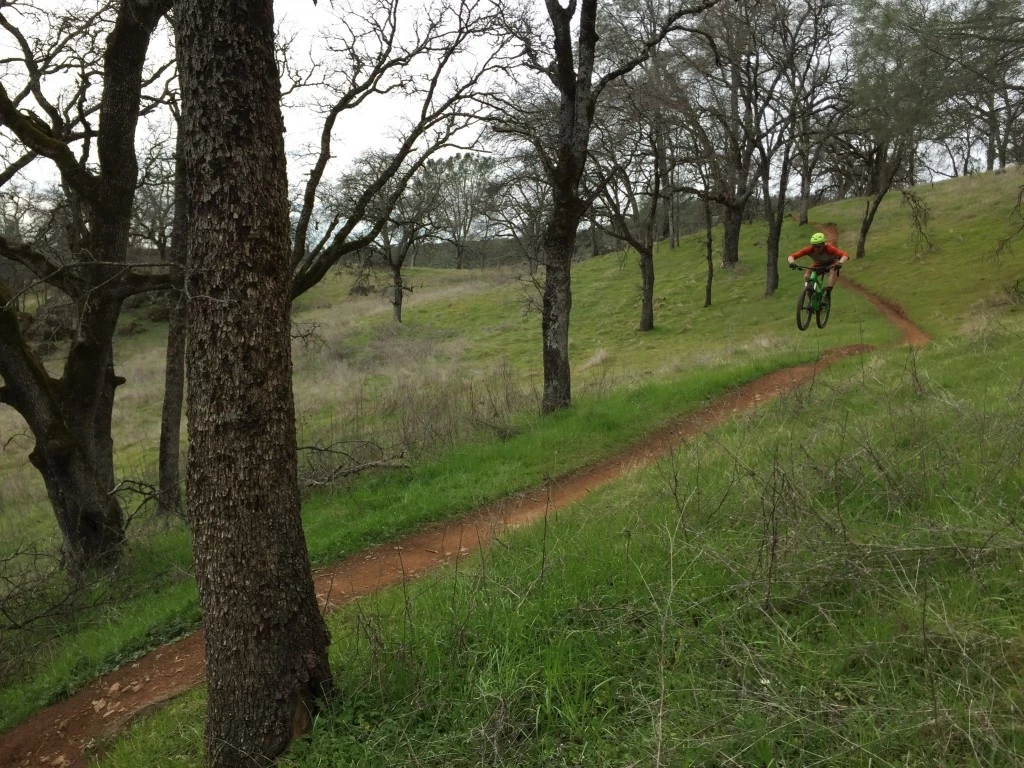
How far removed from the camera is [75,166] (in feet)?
23.5

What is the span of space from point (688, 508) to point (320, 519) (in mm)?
4895

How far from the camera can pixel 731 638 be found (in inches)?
111

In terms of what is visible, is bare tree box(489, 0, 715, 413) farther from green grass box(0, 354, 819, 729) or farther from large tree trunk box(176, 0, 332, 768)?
large tree trunk box(176, 0, 332, 768)

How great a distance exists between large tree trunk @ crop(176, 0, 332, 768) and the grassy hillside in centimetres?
62

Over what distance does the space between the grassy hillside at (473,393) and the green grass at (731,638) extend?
0.74 feet

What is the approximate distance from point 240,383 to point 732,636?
2587 millimetres

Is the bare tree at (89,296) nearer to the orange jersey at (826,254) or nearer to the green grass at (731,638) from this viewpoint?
the green grass at (731,638)

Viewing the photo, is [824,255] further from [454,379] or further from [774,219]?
[774,219]

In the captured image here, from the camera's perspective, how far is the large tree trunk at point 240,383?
286 cm

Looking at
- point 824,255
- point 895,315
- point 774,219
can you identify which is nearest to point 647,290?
point 774,219

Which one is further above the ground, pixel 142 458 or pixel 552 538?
pixel 552 538

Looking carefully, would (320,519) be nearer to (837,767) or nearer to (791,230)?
(837,767)

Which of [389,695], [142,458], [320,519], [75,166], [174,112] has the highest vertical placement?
[174,112]

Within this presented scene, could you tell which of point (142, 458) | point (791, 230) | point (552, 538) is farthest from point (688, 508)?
point (791, 230)
